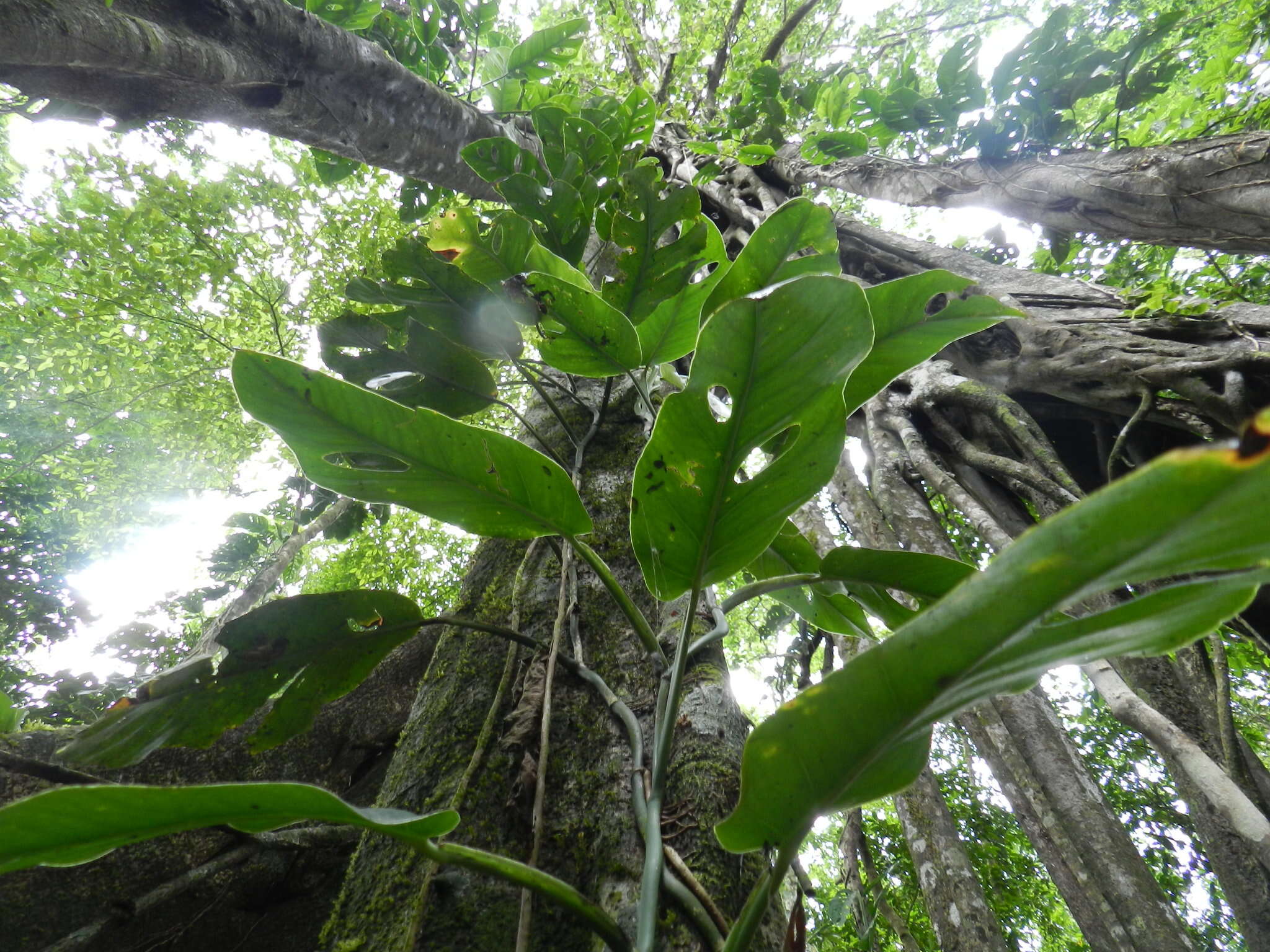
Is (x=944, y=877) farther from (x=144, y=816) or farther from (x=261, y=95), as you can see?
(x=261, y=95)

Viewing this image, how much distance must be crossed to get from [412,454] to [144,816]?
→ 35 centimetres

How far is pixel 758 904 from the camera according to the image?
0.36 meters

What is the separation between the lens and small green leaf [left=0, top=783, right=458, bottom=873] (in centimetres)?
32

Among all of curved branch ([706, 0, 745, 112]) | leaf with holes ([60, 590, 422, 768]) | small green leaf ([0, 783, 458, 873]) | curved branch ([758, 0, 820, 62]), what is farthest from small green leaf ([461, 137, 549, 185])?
curved branch ([706, 0, 745, 112])

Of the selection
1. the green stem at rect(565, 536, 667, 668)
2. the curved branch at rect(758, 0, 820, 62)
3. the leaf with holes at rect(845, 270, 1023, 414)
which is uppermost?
the curved branch at rect(758, 0, 820, 62)

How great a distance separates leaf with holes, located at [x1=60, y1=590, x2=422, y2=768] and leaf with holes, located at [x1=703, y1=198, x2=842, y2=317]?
546mm

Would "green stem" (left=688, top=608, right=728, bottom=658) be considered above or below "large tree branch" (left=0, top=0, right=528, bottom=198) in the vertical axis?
below

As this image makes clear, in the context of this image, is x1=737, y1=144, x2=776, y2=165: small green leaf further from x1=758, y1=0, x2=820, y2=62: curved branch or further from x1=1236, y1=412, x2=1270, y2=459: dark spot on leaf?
x1=1236, y1=412, x2=1270, y2=459: dark spot on leaf

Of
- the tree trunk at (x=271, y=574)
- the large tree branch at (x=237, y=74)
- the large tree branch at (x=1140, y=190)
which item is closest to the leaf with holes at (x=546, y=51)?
the large tree branch at (x=237, y=74)

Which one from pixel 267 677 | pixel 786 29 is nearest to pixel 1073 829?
pixel 267 677

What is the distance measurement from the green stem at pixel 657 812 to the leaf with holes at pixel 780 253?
14.8 inches

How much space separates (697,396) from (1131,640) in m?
0.33

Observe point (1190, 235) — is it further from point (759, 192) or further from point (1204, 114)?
point (759, 192)

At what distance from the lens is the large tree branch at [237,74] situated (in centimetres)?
116
